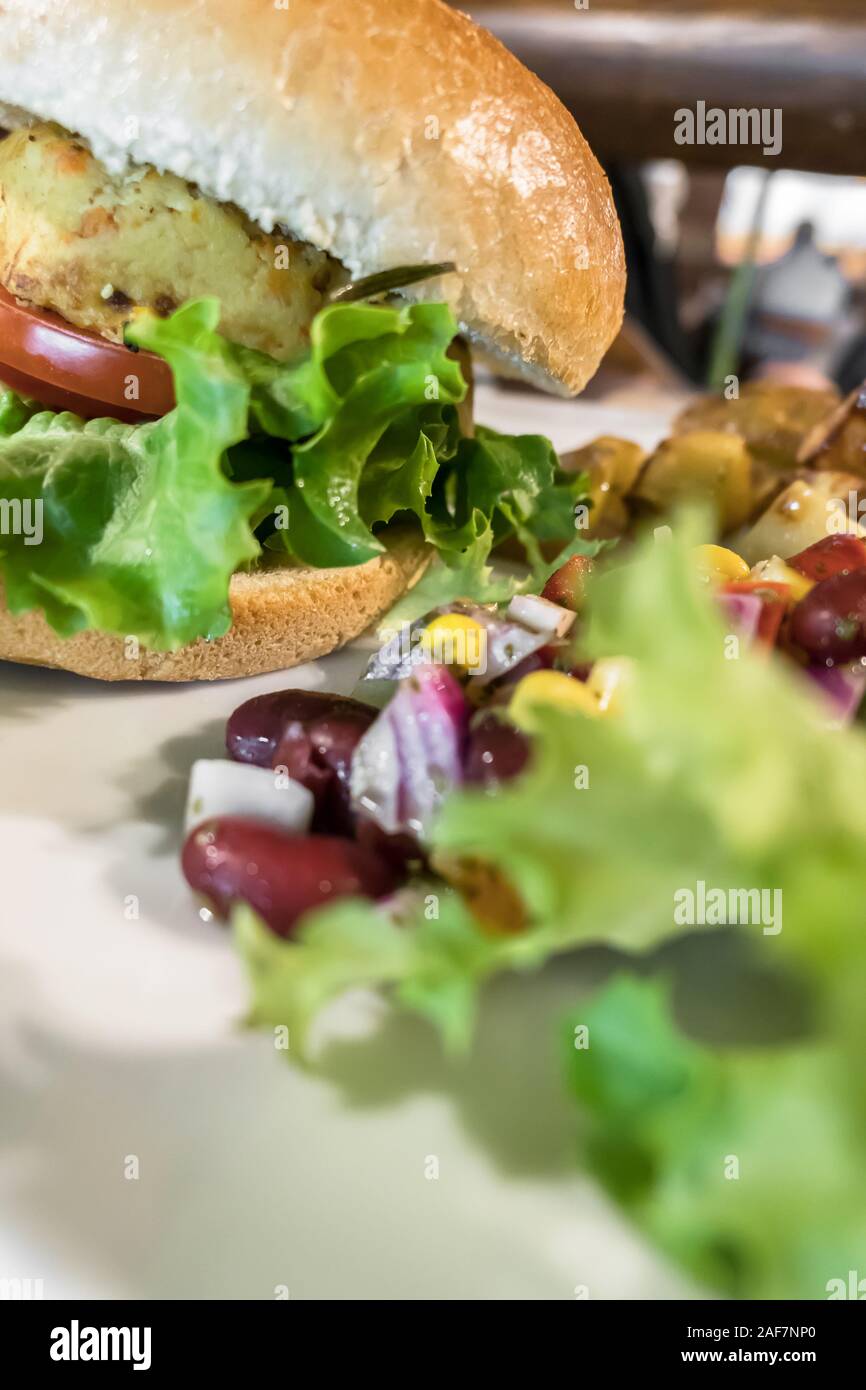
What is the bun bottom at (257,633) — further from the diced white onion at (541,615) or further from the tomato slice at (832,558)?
the tomato slice at (832,558)

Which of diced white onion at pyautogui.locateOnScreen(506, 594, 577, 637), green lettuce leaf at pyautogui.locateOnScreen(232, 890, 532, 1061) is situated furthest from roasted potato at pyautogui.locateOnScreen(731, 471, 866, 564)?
green lettuce leaf at pyautogui.locateOnScreen(232, 890, 532, 1061)

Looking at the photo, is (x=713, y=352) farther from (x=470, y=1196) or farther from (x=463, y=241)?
(x=470, y=1196)

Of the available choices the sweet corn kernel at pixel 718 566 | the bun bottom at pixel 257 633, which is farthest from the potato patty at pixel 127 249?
the sweet corn kernel at pixel 718 566

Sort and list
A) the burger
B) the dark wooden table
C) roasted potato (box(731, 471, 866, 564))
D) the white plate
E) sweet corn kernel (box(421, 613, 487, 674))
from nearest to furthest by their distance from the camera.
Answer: the white plate, sweet corn kernel (box(421, 613, 487, 674)), the burger, roasted potato (box(731, 471, 866, 564)), the dark wooden table

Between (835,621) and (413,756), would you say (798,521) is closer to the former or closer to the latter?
(835,621)

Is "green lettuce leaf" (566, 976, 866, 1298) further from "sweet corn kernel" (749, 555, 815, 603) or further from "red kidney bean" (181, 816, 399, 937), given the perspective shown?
"sweet corn kernel" (749, 555, 815, 603)
